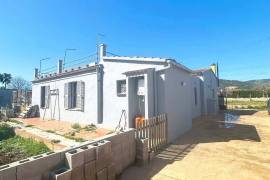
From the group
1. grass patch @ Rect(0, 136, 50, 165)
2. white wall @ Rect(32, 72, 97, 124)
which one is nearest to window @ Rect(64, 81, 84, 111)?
white wall @ Rect(32, 72, 97, 124)

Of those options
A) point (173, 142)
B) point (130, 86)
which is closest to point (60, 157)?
point (173, 142)

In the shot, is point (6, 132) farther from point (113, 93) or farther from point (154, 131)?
point (154, 131)

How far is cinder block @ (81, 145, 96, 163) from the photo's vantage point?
3532 mm

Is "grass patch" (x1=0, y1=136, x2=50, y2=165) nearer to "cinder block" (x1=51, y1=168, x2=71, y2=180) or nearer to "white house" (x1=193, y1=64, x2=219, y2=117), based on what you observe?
"cinder block" (x1=51, y1=168, x2=71, y2=180)

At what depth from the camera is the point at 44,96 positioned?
16.4m

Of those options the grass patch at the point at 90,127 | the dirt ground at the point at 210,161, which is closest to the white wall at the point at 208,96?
the dirt ground at the point at 210,161

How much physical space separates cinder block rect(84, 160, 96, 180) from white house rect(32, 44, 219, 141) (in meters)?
4.42

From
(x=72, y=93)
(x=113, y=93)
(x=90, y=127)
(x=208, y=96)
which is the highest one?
(x=72, y=93)

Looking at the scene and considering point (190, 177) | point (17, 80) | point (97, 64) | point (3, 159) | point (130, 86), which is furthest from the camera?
point (17, 80)

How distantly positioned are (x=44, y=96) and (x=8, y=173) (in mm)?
15044

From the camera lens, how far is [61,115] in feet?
44.8

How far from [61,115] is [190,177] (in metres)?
11.3

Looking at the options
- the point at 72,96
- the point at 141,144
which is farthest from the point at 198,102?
the point at 141,144

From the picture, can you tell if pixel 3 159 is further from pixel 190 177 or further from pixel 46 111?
pixel 46 111
